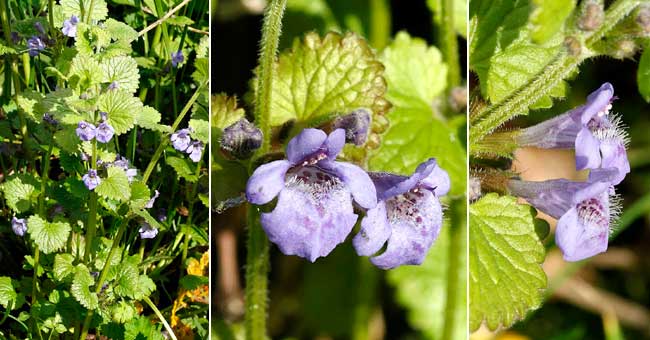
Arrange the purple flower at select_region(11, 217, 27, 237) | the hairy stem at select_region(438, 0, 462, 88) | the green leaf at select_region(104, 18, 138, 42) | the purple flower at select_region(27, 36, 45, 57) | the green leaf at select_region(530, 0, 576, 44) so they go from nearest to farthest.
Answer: the green leaf at select_region(530, 0, 576, 44) → the green leaf at select_region(104, 18, 138, 42) → the purple flower at select_region(27, 36, 45, 57) → the purple flower at select_region(11, 217, 27, 237) → the hairy stem at select_region(438, 0, 462, 88)

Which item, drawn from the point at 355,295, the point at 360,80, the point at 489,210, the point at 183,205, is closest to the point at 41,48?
the point at 183,205

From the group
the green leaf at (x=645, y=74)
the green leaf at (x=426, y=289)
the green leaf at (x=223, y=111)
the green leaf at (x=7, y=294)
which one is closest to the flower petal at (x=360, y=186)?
the green leaf at (x=223, y=111)

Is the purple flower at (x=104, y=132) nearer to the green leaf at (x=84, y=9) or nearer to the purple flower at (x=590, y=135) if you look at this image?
the green leaf at (x=84, y=9)

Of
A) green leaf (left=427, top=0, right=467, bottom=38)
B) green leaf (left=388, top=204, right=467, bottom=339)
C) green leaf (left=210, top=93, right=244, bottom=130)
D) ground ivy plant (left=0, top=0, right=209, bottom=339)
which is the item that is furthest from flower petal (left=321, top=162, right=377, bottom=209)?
green leaf (left=388, top=204, right=467, bottom=339)

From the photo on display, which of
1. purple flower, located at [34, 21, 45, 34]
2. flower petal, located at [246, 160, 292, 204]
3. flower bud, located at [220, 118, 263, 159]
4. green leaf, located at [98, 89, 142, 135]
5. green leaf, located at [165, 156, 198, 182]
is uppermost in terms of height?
purple flower, located at [34, 21, 45, 34]

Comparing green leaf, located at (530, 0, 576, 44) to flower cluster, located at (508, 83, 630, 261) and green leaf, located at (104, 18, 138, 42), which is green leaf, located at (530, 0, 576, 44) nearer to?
flower cluster, located at (508, 83, 630, 261)

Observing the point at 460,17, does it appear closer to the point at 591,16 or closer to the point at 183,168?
the point at 183,168

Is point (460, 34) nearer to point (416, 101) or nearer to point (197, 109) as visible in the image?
point (416, 101)
